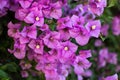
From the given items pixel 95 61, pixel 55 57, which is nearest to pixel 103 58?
pixel 95 61

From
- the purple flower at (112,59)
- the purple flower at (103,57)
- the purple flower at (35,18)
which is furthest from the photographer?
the purple flower at (112,59)

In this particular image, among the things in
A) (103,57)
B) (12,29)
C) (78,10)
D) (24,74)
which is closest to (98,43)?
(103,57)

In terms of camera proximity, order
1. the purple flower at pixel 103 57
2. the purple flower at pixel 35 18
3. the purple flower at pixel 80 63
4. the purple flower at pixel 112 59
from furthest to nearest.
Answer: the purple flower at pixel 112 59
the purple flower at pixel 103 57
the purple flower at pixel 80 63
the purple flower at pixel 35 18

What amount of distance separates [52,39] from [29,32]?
0.10m

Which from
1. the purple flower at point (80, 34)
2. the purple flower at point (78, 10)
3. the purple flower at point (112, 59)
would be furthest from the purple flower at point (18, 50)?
the purple flower at point (112, 59)

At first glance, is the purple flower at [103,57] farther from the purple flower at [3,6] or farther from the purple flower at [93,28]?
the purple flower at [3,6]

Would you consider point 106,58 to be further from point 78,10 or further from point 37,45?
point 37,45

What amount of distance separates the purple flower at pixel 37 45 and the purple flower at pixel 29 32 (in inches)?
1.1

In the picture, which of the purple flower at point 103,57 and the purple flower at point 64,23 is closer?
the purple flower at point 64,23

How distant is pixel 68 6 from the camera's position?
178 cm

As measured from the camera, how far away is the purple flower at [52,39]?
155 cm

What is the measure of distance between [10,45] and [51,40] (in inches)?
9.3

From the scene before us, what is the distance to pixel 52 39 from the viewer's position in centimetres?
157

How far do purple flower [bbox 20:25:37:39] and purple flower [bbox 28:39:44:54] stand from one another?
0.03m
